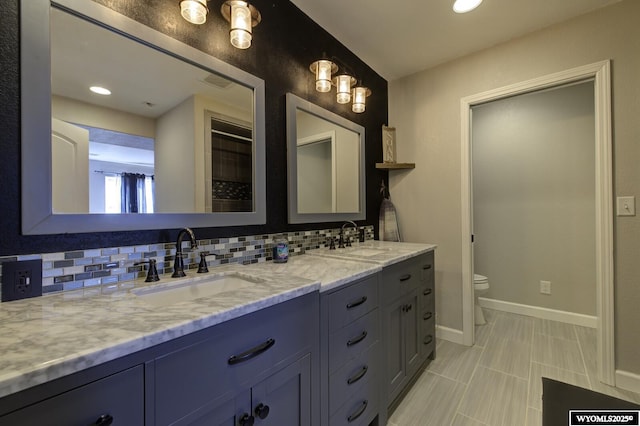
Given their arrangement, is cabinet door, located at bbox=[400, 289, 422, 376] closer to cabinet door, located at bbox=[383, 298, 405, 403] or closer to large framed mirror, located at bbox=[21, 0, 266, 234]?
cabinet door, located at bbox=[383, 298, 405, 403]

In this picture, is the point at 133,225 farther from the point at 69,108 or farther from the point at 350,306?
the point at 350,306

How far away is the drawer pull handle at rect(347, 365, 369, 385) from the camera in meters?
1.22

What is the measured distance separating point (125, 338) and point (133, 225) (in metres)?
0.64

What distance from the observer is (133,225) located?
3.51ft

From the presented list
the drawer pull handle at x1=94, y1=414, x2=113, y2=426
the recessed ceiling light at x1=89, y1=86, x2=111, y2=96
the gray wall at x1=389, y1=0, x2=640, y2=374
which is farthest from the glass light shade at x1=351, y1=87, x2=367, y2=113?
the drawer pull handle at x1=94, y1=414, x2=113, y2=426

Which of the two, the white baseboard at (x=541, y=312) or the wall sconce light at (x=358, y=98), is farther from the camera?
the white baseboard at (x=541, y=312)

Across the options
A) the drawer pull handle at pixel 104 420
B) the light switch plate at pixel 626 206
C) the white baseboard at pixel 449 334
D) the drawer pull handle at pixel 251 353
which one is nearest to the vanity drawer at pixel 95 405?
the drawer pull handle at pixel 104 420

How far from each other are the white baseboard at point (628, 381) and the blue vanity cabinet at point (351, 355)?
1621mm

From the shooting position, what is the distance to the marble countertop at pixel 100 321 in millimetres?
483

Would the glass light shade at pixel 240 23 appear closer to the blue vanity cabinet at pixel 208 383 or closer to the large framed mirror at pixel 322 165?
the large framed mirror at pixel 322 165

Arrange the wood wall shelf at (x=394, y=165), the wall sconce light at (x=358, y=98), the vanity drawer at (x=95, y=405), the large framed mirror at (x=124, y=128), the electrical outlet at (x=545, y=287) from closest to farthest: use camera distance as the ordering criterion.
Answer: the vanity drawer at (x=95, y=405), the large framed mirror at (x=124, y=128), the wall sconce light at (x=358, y=98), the wood wall shelf at (x=394, y=165), the electrical outlet at (x=545, y=287)

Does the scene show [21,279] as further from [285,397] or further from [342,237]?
[342,237]

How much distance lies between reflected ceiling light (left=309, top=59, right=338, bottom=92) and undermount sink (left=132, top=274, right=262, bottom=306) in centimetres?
140

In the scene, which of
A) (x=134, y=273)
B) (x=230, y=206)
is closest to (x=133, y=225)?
(x=134, y=273)
